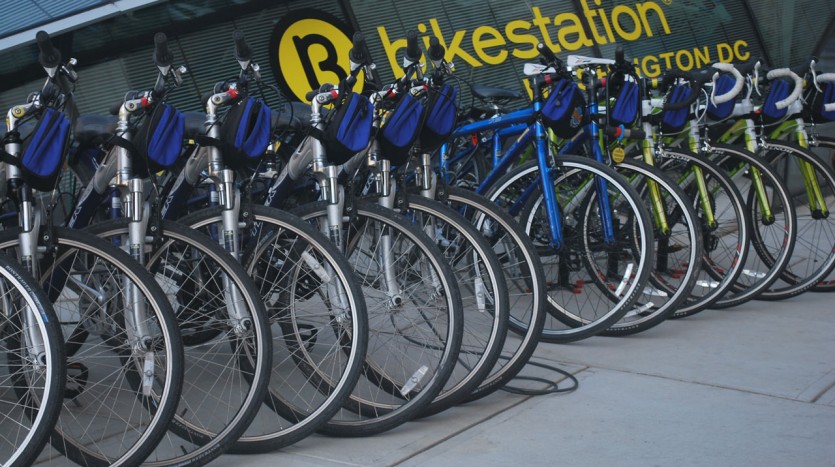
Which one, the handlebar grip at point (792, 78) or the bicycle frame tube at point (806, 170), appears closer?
the handlebar grip at point (792, 78)

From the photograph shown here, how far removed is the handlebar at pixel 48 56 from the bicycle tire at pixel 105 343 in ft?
1.56

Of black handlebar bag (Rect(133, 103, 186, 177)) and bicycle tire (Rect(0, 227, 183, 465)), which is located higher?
black handlebar bag (Rect(133, 103, 186, 177))

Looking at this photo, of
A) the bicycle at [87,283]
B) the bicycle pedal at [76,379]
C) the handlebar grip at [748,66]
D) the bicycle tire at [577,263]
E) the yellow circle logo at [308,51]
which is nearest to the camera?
the bicycle at [87,283]

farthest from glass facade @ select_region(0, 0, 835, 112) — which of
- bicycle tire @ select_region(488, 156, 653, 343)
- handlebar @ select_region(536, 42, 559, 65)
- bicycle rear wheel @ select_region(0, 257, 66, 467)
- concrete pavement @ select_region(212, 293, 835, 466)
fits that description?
concrete pavement @ select_region(212, 293, 835, 466)

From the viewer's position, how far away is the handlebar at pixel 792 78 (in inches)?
217

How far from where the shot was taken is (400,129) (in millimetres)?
3857

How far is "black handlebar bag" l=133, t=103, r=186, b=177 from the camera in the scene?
3.22 meters

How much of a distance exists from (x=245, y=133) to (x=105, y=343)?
0.81m

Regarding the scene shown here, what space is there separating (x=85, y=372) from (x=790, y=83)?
408 centimetres

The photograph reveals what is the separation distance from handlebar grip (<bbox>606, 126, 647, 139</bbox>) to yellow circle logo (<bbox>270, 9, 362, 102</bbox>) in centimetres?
191

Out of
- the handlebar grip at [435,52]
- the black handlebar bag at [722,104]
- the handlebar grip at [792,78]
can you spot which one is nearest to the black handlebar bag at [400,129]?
the handlebar grip at [435,52]

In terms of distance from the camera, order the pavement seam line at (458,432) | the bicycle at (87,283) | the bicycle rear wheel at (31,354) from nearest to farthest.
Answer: the bicycle rear wheel at (31,354), the bicycle at (87,283), the pavement seam line at (458,432)

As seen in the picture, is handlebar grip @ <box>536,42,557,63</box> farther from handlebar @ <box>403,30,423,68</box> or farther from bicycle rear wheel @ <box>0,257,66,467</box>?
bicycle rear wheel @ <box>0,257,66,467</box>

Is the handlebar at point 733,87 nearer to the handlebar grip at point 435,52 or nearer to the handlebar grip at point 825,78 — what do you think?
the handlebar grip at point 825,78
